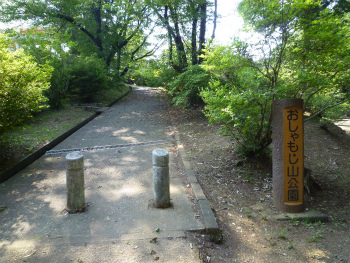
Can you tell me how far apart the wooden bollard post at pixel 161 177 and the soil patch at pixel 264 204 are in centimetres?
85

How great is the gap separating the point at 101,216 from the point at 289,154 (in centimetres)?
319

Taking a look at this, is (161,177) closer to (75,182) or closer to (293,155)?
(75,182)

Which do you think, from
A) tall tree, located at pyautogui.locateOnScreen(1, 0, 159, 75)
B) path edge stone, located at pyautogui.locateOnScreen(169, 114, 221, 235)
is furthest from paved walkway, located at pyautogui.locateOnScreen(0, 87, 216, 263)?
tall tree, located at pyautogui.locateOnScreen(1, 0, 159, 75)

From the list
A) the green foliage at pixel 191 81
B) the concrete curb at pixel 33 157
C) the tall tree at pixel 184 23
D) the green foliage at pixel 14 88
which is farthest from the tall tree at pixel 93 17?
the green foliage at pixel 14 88

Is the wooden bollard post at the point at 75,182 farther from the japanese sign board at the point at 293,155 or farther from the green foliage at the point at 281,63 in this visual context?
the japanese sign board at the point at 293,155

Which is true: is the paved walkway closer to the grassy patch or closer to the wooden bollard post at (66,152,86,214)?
the wooden bollard post at (66,152,86,214)

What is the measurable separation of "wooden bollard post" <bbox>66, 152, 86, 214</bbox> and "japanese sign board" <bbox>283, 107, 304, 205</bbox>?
3.30 m

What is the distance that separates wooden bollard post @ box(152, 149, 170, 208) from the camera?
13.1 ft

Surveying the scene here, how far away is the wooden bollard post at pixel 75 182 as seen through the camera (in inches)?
152

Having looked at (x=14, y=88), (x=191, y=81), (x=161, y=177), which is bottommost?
(x=161, y=177)

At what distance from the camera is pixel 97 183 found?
17.1ft

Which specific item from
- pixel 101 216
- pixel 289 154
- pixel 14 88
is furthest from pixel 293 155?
pixel 14 88

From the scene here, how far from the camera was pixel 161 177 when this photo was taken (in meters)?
4.03

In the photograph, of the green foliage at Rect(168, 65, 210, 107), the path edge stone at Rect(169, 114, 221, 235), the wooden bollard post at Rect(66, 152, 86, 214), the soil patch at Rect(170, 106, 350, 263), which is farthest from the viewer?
the green foliage at Rect(168, 65, 210, 107)
